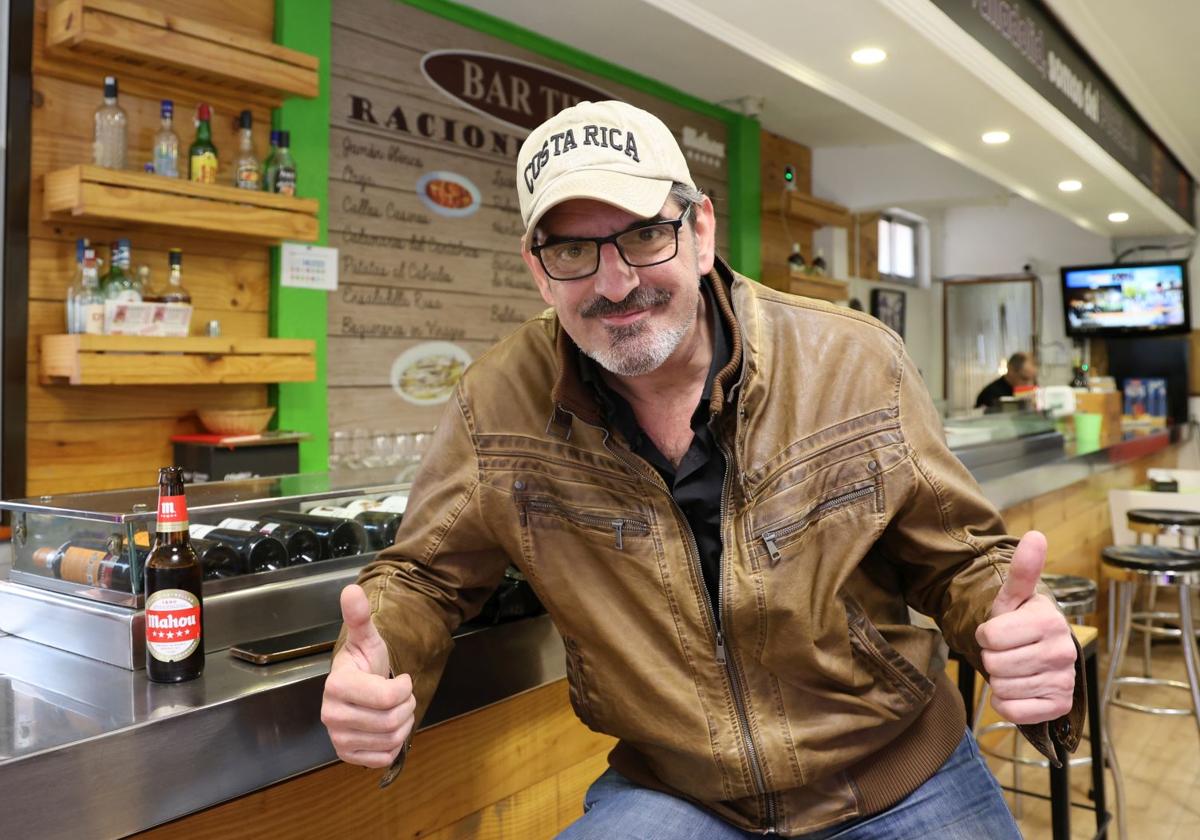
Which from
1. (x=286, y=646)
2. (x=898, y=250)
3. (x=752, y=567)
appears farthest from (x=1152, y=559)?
(x=898, y=250)

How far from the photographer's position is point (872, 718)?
143 cm

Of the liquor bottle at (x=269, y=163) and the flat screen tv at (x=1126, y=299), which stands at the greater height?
the flat screen tv at (x=1126, y=299)

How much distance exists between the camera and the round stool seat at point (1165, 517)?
14.5 ft

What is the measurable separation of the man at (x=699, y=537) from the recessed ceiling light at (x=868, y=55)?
2712 mm

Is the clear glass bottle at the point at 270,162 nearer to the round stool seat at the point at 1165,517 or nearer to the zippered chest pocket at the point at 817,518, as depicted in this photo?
the zippered chest pocket at the point at 817,518

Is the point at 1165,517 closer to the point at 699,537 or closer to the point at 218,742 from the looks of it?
the point at 699,537

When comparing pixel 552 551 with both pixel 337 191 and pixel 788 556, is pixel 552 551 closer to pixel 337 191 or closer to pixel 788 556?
pixel 788 556

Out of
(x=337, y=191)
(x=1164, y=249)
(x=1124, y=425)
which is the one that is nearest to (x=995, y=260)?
(x=1164, y=249)

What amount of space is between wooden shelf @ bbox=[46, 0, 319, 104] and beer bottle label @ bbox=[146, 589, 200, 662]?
2.49 meters

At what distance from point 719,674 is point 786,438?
0.34 m

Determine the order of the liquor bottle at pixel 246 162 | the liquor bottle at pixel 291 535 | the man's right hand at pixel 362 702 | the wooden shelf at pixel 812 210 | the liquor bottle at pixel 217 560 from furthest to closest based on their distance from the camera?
the wooden shelf at pixel 812 210 < the liquor bottle at pixel 246 162 < the liquor bottle at pixel 291 535 < the liquor bottle at pixel 217 560 < the man's right hand at pixel 362 702

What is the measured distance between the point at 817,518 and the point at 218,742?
83cm

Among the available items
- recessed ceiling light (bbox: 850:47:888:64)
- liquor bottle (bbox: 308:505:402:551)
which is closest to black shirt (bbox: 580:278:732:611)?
liquor bottle (bbox: 308:505:402:551)

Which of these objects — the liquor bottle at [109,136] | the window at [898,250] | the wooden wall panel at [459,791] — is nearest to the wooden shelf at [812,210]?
the window at [898,250]
